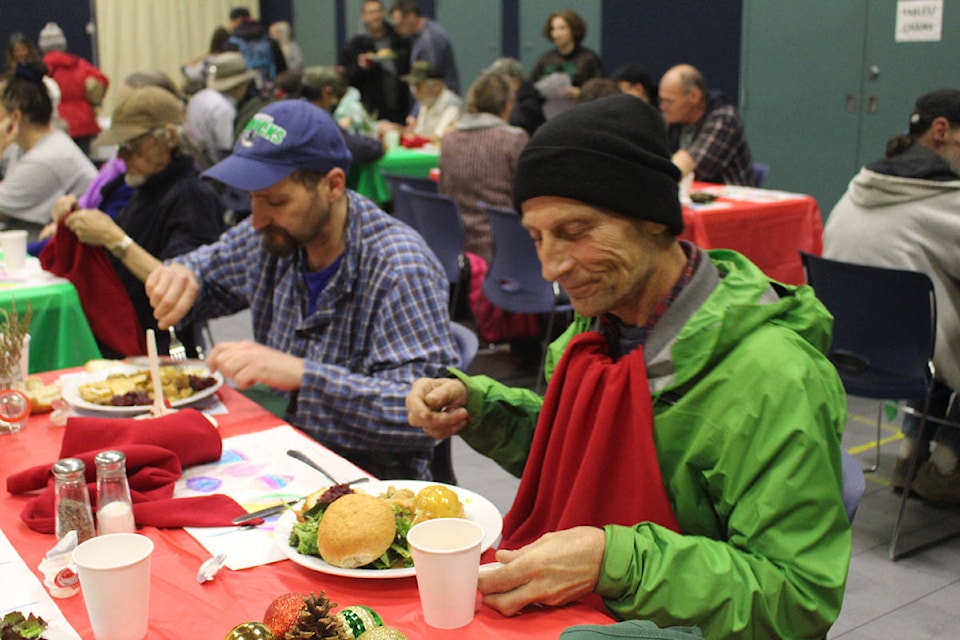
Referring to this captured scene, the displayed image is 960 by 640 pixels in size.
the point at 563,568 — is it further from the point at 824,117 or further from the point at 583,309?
the point at 824,117

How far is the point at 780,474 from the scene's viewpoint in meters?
1.31

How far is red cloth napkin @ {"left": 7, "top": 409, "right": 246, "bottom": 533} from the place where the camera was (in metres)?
1.59

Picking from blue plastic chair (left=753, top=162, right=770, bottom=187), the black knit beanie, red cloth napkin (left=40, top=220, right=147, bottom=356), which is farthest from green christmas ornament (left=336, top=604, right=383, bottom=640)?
blue plastic chair (left=753, top=162, right=770, bottom=187)

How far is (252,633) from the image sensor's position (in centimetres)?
113

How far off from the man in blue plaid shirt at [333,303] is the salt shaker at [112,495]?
527mm

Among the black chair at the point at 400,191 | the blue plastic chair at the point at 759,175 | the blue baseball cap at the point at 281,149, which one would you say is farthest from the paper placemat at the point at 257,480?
the blue plastic chair at the point at 759,175

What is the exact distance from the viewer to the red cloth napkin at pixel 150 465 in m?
1.59

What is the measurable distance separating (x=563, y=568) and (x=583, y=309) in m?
0.46

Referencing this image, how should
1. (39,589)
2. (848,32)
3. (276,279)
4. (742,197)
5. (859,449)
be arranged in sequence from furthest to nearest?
(848,32), (742,197), (859,449), (276,279), (39,589)

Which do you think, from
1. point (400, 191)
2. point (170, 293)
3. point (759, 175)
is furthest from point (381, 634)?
point (759, 175)

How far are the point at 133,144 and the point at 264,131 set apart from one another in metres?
1.55

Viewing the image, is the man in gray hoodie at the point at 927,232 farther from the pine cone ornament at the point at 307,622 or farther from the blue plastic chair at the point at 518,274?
the pine cone ornament at the point at 307,622

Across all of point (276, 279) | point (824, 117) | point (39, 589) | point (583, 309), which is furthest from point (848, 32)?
point (39, 589)

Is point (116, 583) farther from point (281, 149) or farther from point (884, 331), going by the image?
point (884, 331)
